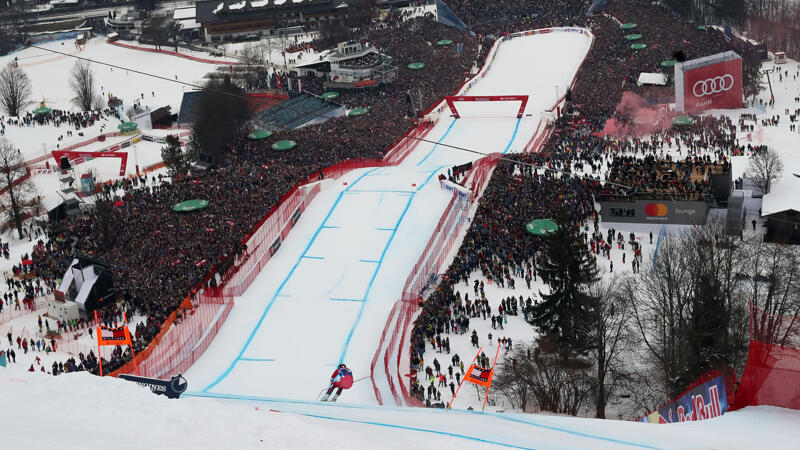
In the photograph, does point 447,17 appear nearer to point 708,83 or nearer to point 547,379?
point 708,83

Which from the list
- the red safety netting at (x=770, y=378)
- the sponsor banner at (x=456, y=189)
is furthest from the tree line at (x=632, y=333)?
the sponsor banner at (x=456, y=189)

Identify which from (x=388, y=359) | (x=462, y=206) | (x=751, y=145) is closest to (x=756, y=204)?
(x=751, y=145)

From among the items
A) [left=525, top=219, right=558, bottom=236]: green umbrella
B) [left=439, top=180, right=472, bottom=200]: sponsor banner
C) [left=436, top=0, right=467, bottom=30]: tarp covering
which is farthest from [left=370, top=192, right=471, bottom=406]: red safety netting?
[left=436, top=0, right=467, bottom=30]: tarp covering

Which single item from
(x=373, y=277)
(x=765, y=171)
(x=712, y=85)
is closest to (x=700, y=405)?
(x=373, y=277)

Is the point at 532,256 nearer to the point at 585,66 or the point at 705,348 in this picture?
the point at 705,348

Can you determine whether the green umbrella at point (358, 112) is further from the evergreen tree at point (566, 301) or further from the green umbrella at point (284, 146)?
the evergreen tree at point (566, 301)

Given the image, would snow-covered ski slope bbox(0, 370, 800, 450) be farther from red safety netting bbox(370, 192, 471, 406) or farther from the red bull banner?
the red bull banner

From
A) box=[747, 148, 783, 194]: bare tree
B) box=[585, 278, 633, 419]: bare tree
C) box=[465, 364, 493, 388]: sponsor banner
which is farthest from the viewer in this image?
box=[747, 148, 783, 194]: bare tree
